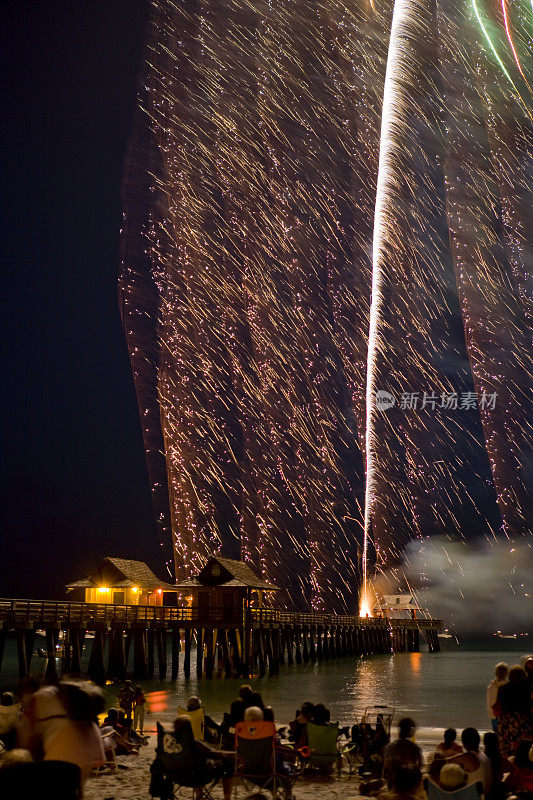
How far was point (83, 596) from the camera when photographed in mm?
52656

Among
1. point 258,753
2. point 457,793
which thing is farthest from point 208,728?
point 457,793

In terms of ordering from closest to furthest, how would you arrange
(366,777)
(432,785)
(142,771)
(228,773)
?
(432,785) → (228,773) → (366,777) → (142,771)

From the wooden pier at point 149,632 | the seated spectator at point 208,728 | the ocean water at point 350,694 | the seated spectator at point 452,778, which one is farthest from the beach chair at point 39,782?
the wooden pier at point 149,632

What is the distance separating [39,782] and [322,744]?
952 centimetres

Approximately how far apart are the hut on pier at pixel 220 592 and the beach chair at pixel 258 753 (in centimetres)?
3955

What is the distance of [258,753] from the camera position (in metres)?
10.1

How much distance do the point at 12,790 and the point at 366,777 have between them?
9.60m

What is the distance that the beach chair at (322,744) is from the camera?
12.6 meters

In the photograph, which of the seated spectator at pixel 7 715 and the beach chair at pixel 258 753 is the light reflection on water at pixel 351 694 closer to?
the seated spectator at pixel 7 715

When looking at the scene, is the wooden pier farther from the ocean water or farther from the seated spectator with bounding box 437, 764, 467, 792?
the seated spectator with bounding box 437, 764, 467, 792

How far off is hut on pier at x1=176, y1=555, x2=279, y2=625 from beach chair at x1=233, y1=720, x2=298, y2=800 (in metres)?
39.6

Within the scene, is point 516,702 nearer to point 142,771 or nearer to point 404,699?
point 142,771

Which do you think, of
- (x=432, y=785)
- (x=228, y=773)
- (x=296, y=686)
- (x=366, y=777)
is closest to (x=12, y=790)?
(x=432, y=785)

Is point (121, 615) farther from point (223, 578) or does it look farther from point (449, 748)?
point (449, 748)
